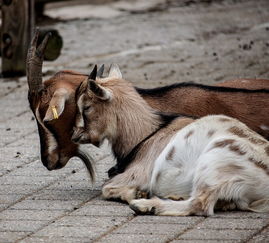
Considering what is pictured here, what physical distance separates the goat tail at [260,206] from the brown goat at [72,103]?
1282 mm

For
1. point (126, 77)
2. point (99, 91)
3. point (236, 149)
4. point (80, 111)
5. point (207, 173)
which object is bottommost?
point (126, 77)

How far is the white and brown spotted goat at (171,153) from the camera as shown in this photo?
6191mm

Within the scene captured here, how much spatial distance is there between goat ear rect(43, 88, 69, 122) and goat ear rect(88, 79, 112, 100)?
0.76 ft

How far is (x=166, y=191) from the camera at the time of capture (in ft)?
21.5

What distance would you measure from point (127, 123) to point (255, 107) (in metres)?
1.15

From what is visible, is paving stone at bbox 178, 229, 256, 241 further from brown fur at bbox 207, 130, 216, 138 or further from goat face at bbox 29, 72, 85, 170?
goat face at bbox 29, 72, 85, 170

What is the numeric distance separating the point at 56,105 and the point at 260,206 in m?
1.65

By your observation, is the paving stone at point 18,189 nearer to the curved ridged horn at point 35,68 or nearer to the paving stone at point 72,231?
the curved ridged horn at point 35,68

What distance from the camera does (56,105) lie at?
6.85m

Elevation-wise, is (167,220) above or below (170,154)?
below

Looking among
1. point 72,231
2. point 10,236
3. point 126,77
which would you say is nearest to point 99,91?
point 72,231

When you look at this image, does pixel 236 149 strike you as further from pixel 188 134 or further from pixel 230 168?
pixel 188 134

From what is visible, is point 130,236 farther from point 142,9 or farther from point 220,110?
point 142,9

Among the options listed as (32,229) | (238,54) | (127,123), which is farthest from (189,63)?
(32,229)
